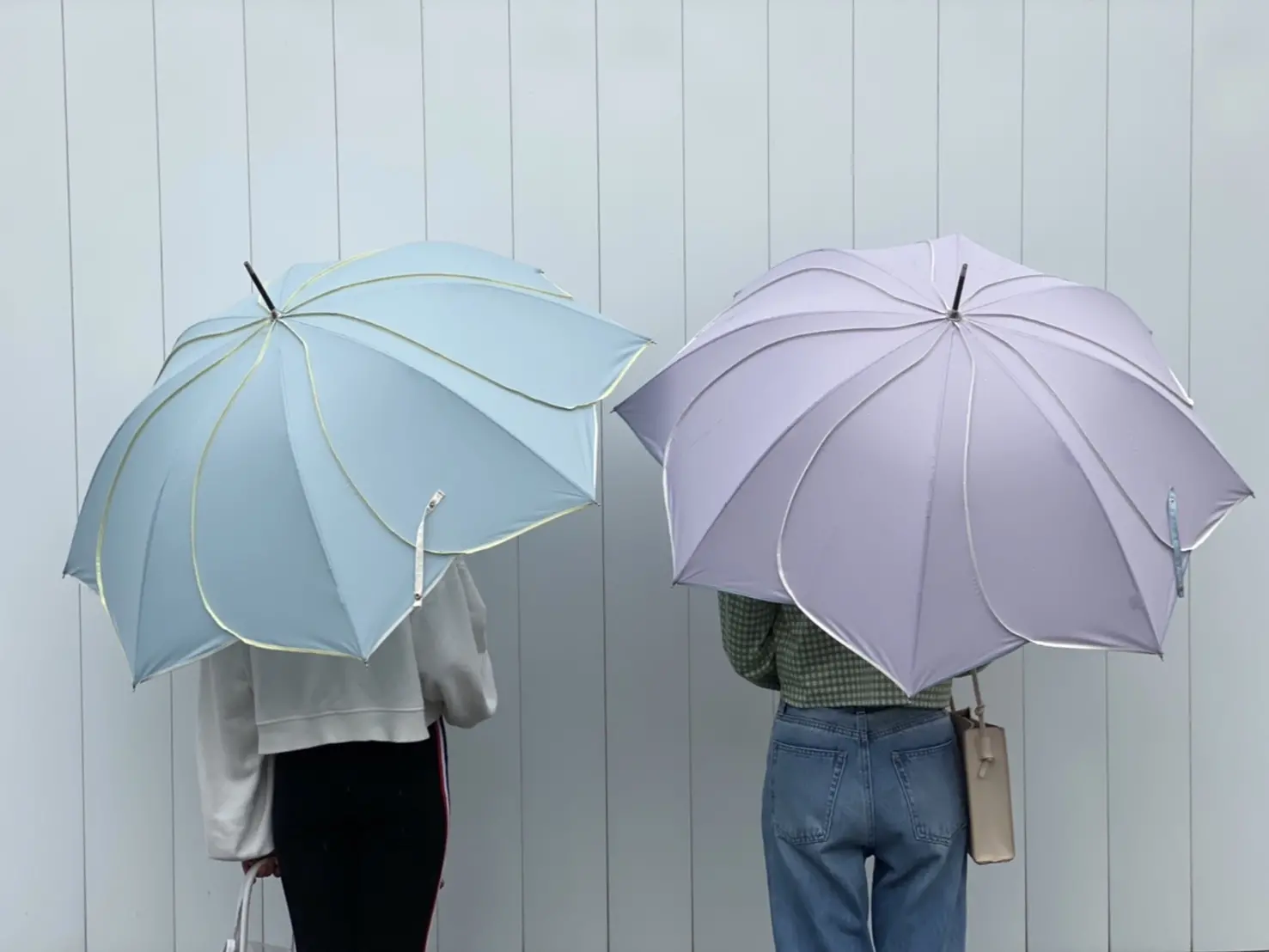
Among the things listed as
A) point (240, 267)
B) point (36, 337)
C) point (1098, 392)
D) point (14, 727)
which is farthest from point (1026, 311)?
point (14, 727)

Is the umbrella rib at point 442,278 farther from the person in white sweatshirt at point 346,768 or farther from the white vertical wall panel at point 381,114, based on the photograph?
the white vertical wall panel at point 381,114

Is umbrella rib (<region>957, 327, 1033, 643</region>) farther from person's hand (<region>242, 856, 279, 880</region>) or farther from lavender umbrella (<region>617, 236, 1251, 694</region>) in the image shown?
person's hand (<region>242, 856, 279, 880</region>)

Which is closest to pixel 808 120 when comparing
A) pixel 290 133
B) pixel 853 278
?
pixel 853 278

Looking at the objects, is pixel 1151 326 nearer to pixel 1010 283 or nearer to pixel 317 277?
pixel 1010 283

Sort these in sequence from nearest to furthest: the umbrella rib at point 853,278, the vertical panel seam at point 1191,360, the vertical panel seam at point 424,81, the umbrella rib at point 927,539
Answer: the umbrella rib at point 927,539, the umbrella rib at point 853,278, the vertical panel seam at point 424,81, the vertical panel seam at point 1191,360

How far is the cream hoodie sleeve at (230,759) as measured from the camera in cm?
240

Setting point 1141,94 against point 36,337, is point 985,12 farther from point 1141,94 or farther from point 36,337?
point 36,337

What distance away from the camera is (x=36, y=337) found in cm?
309

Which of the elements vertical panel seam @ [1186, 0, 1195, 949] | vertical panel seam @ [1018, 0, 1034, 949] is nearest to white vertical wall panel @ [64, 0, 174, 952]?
vertical panel seam @ [1018, 0, 1034, 949]

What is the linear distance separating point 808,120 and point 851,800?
173cm

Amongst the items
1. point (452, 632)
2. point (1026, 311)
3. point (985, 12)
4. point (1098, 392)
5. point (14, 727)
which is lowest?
point (14, 727)

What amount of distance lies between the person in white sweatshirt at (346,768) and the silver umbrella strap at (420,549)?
11.4 inches

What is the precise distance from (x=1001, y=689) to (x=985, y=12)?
176 centimetres

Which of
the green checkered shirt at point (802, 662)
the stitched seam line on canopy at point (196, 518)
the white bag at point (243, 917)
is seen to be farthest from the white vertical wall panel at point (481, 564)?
the stitched seam line on canopy at point (196, 518)
